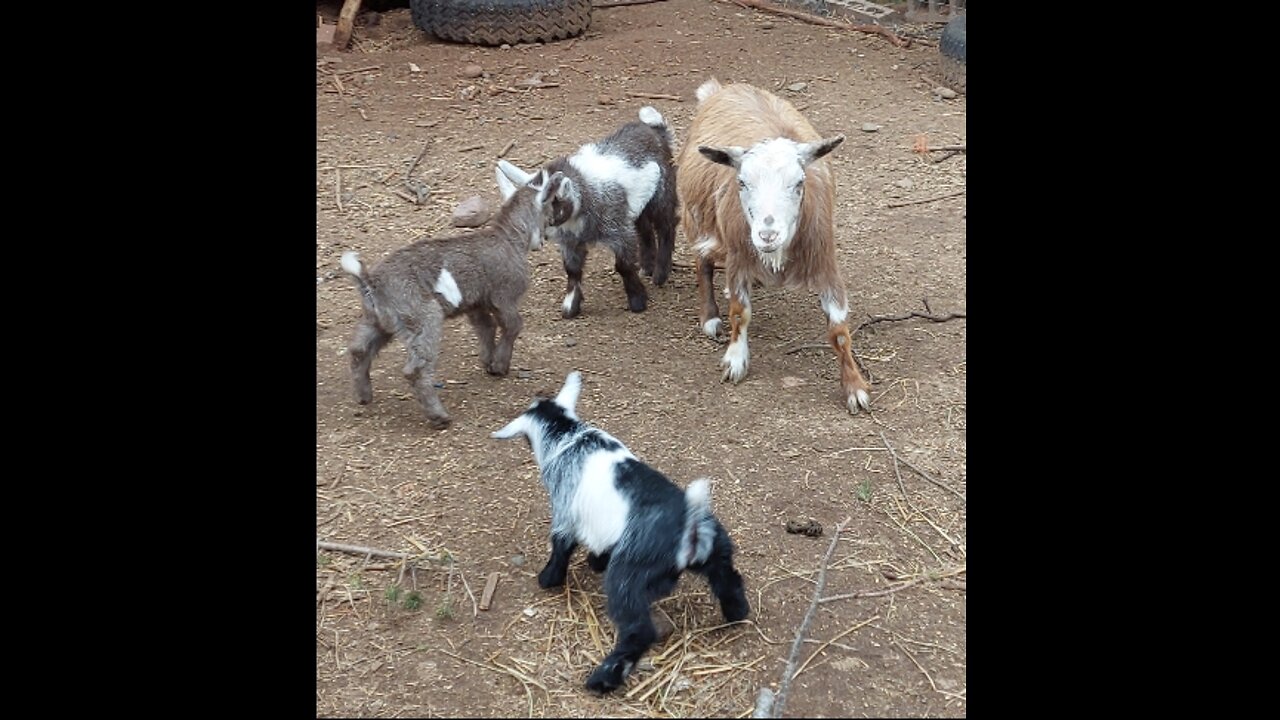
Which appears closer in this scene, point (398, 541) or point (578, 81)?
point (398, 541)

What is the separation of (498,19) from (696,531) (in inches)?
303

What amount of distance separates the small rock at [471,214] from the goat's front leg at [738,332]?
7.24 ft

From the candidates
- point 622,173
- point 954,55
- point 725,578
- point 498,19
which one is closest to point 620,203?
point 622,173

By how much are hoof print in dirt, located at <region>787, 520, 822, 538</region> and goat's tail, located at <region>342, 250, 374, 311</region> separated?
2.07 meters

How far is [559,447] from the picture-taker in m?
4.08

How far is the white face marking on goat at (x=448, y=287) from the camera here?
17.3ft

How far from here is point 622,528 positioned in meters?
3.80

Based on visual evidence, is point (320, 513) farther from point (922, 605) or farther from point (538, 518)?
point (922, 605)

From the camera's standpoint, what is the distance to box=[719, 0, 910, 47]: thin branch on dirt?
35.1ft

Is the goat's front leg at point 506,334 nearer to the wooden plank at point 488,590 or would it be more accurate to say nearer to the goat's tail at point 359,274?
the goat's tail at point 359,274

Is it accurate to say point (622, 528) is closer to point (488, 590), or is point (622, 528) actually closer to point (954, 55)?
point (488, 590)

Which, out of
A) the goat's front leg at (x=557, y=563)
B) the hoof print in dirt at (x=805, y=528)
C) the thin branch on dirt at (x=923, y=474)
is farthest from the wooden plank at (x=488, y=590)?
the thin branch on dirt at (x=923, y=474)

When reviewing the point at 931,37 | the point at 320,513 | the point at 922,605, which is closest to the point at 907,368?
the point at 922,605

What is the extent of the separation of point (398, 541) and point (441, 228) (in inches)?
129
